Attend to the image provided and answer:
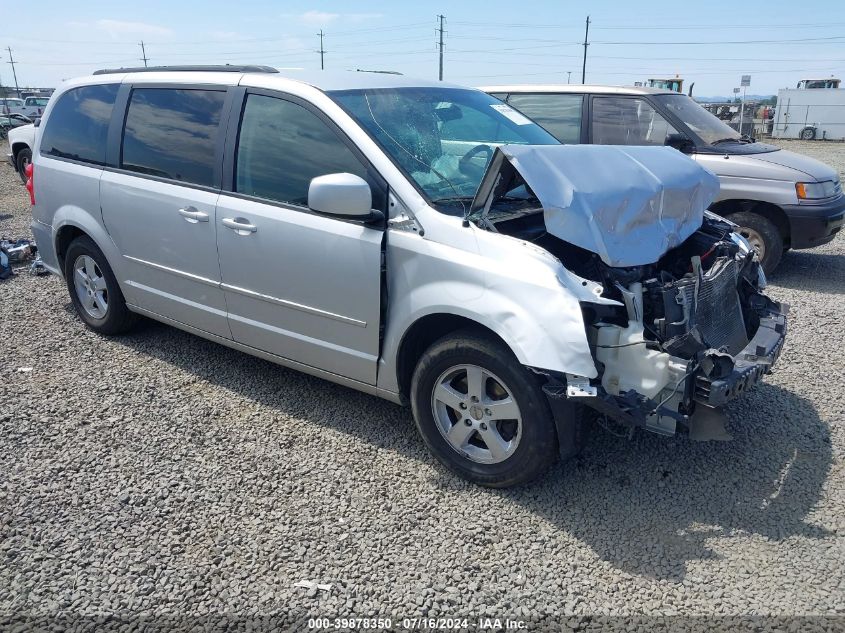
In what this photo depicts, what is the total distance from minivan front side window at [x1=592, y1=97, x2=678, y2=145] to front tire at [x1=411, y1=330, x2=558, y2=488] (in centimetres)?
492

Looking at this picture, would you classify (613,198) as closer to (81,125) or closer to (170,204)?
(170,204)

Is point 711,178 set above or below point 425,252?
above

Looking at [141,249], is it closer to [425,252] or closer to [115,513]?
[115,513]

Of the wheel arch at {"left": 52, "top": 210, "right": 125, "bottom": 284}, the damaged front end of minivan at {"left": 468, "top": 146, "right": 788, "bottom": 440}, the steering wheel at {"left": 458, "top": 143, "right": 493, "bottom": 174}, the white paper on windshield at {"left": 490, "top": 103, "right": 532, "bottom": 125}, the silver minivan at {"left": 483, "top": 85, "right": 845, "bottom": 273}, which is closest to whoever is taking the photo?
the damaged front end of minivan at {"left": 468, "top": 146, "right": 788, "bottom": 440}

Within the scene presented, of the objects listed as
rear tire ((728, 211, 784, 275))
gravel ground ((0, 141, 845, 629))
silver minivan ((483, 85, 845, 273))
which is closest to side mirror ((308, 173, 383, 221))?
gravel ground ((0, 141, 845, 629))

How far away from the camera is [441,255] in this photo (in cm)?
325

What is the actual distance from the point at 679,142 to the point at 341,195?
199 inches

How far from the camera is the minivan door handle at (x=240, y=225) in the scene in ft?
12.6

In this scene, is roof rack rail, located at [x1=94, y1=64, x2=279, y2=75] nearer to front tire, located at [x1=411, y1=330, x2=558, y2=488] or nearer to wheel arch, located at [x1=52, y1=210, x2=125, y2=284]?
wheel arch, located at [x1=52, y1=210, x2=125, y2=284]

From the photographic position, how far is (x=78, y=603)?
2.68m

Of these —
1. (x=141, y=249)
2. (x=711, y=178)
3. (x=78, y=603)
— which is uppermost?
(x=711, y=178)

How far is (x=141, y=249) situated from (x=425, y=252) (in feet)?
7.74

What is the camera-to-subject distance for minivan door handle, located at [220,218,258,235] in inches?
152

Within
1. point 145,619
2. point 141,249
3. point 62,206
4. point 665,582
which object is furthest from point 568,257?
point 62,206
